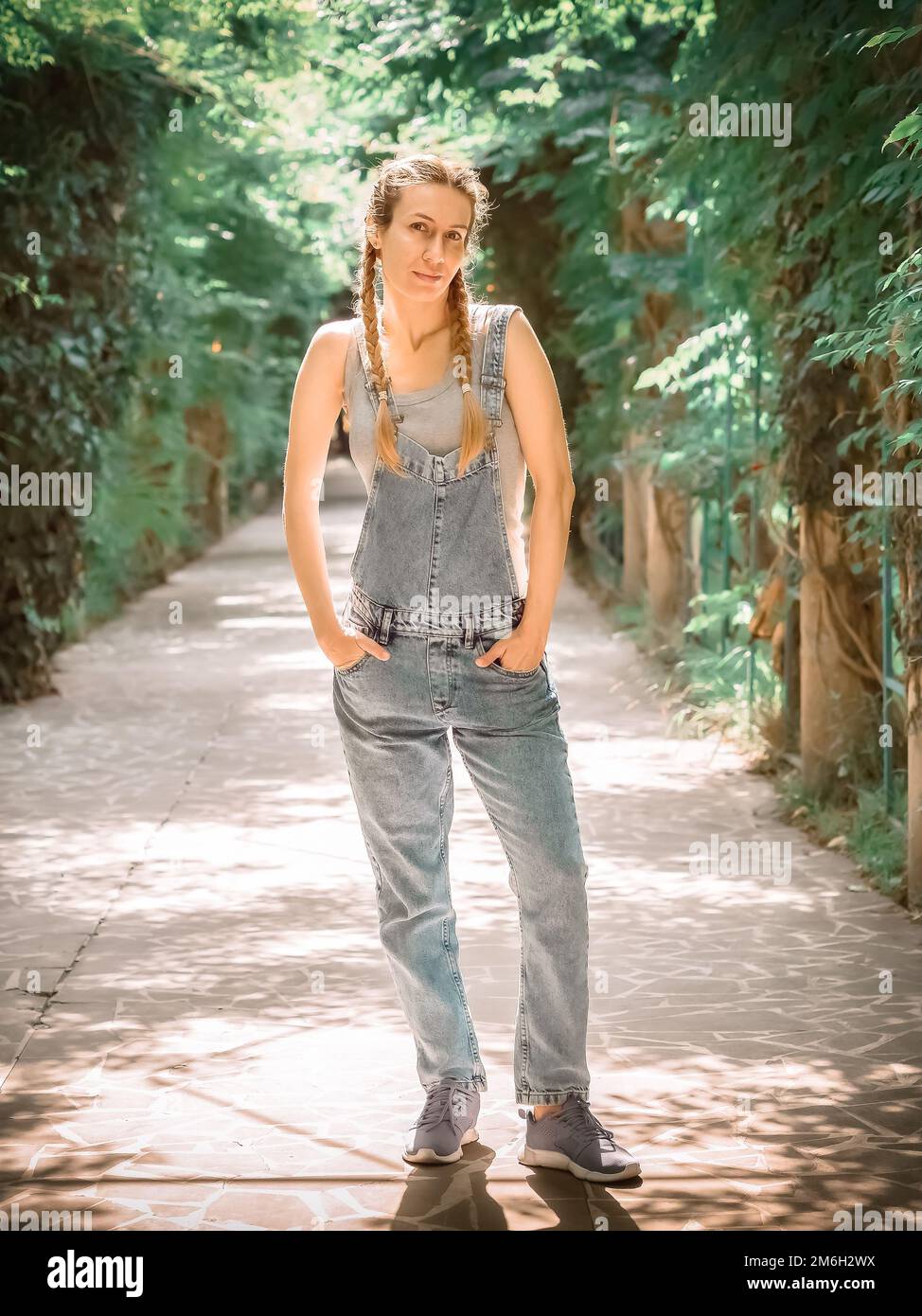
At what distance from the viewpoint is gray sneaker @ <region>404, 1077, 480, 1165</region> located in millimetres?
4082

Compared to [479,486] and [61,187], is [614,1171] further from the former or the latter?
[61,187]

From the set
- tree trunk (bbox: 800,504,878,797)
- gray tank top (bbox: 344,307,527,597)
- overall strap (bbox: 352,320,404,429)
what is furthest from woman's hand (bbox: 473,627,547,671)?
tree trunk (bbox: 800,504,878,797)

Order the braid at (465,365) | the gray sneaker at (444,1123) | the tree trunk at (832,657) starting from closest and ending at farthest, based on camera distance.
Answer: the braid at (465,365), the gray sneaker at (444,1123), the tree trunk at (832,657)

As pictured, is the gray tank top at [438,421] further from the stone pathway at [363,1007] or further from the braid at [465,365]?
the stone pathway at [363,1007]

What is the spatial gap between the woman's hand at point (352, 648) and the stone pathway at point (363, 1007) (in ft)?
3.79

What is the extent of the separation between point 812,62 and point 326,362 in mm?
3778

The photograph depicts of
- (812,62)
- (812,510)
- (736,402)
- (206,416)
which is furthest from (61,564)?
(206,416)

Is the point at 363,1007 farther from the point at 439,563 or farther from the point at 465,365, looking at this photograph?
the point at 465,365

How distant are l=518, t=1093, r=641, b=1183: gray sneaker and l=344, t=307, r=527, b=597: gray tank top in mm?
1138

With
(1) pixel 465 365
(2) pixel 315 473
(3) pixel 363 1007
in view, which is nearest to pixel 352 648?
(2) pixel 315 473

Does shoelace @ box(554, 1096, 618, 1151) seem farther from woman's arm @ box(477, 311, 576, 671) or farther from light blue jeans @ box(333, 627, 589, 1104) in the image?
woman's arm @ box(477, 311, 576, 671)

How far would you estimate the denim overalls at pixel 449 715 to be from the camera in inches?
150

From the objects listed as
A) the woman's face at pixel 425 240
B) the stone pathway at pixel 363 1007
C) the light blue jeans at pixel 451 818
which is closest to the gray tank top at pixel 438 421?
the woman's face at pixel 425 240

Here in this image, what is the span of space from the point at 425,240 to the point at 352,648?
84cm
